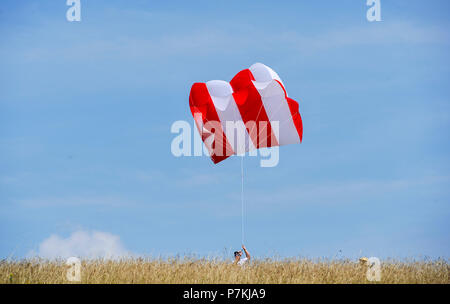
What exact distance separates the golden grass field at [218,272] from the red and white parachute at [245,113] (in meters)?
3.54

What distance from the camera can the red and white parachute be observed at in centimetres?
1555

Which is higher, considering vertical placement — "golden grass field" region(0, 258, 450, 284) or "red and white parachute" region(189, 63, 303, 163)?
"red and white parachute" region(189, 63, 303, 163)

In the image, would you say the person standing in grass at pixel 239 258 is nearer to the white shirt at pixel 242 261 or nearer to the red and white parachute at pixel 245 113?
the white shirt at pixel 242 261

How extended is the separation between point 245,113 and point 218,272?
4.96m

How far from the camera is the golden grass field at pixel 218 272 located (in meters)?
12.9

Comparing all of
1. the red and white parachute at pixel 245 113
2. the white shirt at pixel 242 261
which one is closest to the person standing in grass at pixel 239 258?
the white shirt at pixel 242 261

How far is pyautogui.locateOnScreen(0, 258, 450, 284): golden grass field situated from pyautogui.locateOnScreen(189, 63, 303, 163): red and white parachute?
3544 millimetres

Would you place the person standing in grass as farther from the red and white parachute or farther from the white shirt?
the red and white parachute

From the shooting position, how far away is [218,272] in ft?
43.2

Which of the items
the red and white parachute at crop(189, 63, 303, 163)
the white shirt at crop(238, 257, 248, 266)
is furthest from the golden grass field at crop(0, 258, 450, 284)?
the red and white parachute at crop(189, 63, 303, 163)
